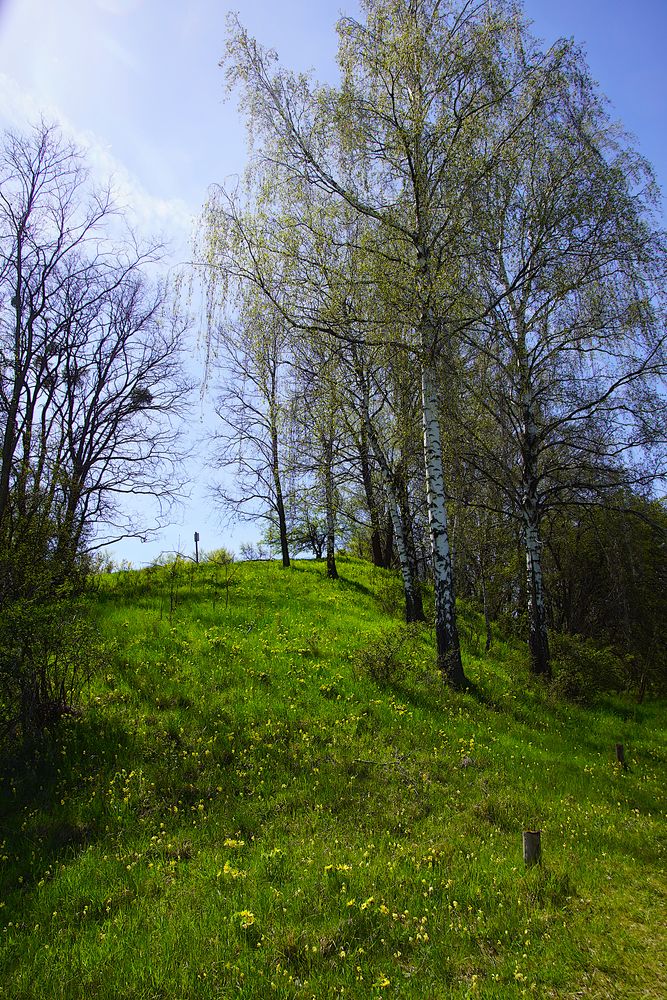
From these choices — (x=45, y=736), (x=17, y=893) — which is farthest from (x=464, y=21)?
(x=17, y=893)

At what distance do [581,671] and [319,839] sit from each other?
9.42 meters

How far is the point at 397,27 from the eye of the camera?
397 inches

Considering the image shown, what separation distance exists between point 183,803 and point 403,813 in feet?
8.02

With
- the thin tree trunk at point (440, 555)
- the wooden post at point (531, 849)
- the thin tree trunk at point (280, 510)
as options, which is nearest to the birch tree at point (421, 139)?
the thin tree trunk at point (440, 555)

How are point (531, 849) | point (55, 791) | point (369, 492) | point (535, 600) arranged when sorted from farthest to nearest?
point (369, 492) < point (535, 600) < point (55, 791) < point (531, 849)

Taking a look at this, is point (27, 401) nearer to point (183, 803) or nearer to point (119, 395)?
point (119, 395)

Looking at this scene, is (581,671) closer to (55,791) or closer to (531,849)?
(531,849)

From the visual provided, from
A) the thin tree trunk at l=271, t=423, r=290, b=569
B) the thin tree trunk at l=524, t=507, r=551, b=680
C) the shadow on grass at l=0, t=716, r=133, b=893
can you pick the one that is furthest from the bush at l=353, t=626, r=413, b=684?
the thin tree trunk at l=271, t=423, r=290, b=569

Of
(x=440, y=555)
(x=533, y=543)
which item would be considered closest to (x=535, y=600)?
(x=533, y=543)

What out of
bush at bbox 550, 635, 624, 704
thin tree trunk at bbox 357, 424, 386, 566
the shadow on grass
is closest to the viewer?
the shadow on grass

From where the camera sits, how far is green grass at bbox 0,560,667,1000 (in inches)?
158

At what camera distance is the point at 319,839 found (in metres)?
5.59

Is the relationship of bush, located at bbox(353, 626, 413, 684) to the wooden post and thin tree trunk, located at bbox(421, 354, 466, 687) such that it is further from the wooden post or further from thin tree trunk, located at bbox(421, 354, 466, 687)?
the wooden post

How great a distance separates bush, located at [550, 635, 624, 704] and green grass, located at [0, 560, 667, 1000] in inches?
63.2
